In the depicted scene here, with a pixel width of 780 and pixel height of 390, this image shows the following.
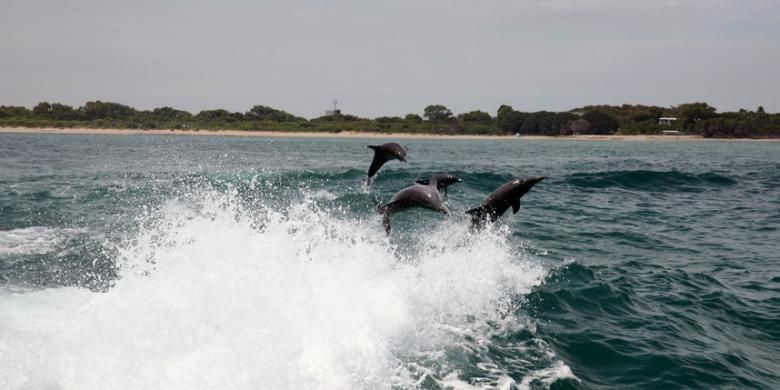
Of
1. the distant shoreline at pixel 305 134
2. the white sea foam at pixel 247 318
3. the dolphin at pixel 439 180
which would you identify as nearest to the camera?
the white sea foam at pixel 247 318

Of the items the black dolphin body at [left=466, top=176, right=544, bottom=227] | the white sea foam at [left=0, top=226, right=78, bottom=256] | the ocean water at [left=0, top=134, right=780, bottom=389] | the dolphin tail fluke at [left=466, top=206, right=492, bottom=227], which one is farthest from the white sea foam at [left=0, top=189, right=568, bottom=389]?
the white sea foam at [left=0, top=226, right=78, bottom=256]

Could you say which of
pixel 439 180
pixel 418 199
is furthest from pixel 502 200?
pixel 418 199

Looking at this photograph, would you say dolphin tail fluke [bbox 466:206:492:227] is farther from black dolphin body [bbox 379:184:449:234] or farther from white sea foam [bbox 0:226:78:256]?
white sea foam [bbox 0:226:78:256]

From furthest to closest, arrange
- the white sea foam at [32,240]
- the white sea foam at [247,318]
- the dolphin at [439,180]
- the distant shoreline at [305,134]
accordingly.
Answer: the distant shoreline at [305,134], the white sea foam at [32,240], the dolphin at [439,180], the white sea foam at [247,318]

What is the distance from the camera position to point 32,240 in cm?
1318

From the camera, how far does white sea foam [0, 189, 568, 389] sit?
233 inches

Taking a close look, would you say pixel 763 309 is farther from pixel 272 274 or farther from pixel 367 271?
pixel 272 274

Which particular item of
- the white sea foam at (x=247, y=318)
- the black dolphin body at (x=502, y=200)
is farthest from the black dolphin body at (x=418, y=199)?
the white sea foam at (x=247, y=318)

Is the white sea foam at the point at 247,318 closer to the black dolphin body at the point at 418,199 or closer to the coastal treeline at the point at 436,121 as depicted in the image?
the black dolphin body at the point at 418,199

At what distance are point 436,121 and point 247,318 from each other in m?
131

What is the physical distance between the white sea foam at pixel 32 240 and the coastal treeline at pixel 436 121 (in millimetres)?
104073

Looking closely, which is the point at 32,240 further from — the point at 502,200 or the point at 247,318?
the point at 502,200

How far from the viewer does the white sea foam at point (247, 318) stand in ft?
19.4

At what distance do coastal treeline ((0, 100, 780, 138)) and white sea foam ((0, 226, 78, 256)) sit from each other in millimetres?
104073
